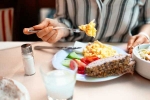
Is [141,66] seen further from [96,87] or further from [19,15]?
[19,15]

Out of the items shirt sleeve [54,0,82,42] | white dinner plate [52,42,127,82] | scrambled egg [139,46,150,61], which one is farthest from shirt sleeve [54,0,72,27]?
scrambled egg [139,46,150,61]

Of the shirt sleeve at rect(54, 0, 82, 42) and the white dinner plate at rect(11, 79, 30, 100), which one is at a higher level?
the shirt sleeve at rect(54, 0, 82, 42)

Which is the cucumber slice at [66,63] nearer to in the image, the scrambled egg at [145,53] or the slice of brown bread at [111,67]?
the slice of brown bread at [111,67]

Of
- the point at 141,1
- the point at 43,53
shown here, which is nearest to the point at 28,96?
the point at 43,53

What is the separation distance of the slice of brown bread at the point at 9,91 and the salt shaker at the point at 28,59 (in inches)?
5.3

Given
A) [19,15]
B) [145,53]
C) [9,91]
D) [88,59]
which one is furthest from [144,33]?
[19,15]

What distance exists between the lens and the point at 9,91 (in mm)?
678

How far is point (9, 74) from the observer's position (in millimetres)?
863

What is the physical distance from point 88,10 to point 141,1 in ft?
0.93

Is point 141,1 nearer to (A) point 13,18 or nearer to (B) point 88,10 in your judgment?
(B) point 88,10

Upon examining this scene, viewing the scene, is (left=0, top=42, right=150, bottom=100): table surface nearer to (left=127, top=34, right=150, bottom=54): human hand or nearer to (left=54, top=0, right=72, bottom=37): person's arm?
(left=127, top=34, right=150, bottom=54): human hand

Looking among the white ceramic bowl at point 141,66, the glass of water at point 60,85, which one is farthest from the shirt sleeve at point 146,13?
the glass of water at point 60,85

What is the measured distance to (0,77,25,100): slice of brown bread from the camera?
2.16ft

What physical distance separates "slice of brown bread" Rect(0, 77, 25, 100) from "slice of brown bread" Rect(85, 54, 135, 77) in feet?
0.83
